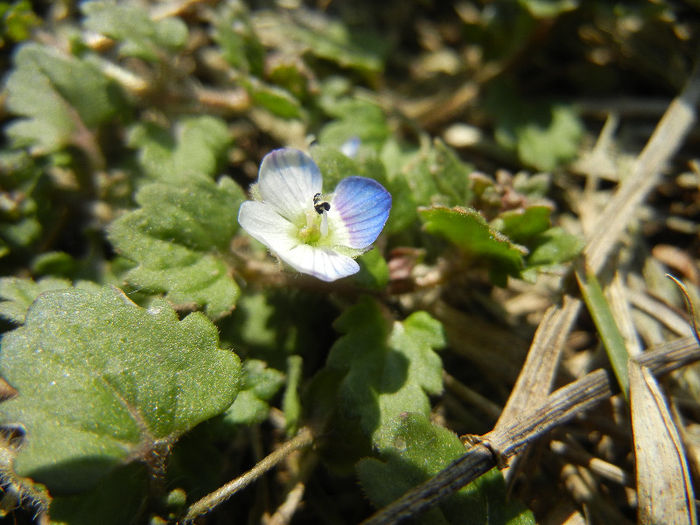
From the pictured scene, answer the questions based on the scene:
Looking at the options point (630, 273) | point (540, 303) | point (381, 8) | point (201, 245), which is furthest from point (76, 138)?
point (630, 273)

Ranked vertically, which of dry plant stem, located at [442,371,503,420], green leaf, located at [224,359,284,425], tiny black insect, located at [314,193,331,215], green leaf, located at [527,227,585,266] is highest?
tiny black insect, located at [314,193,331,215]

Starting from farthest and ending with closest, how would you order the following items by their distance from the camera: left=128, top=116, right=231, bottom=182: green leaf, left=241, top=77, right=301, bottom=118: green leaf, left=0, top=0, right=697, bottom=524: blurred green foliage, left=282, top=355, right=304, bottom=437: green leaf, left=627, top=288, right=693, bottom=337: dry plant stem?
left=241, top=77, right=301, bottom=118: green leaf → left=128, top=116, right=231, bottom=182: green leaf → left=627, top=288, right=693, bottom=337: dry plant stem → left=282, top=355, right=304, bottom=437: green leaf → left=0, top=0, right=697, bottom=524: blurred green foliage

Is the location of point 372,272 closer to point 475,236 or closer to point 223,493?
point 475,236

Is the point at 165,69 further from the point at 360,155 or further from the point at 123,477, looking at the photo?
the point at 123,477

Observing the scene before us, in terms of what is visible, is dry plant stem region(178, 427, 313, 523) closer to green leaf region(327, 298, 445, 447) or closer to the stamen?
green leaf region(327, 298, 445, 447)

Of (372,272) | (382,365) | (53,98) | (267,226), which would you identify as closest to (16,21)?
(53,98)

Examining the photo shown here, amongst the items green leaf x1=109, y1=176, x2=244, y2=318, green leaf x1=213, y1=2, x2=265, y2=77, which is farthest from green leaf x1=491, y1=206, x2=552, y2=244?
green leaf x1=213, y1=2, x2=265, y2=77
